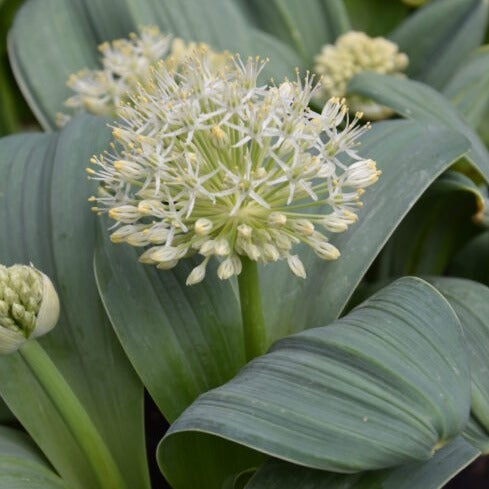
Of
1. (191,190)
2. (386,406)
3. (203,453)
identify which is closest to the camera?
(386,406)

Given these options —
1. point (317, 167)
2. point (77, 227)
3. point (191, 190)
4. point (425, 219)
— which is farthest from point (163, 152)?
point (425, 219)

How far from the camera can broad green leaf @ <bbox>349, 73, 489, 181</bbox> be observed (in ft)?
4.19

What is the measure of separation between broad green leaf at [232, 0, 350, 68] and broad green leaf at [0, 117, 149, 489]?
621 millimetres

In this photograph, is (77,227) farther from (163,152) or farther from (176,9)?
(176,9)

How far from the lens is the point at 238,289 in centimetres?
108

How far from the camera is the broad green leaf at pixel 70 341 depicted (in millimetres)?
1051

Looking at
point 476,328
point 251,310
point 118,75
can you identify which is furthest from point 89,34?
point 476,328

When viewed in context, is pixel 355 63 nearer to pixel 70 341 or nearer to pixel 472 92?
pixel 472 92

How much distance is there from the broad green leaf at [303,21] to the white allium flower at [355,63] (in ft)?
0.38

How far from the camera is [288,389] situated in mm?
824

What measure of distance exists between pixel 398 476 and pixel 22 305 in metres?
0.42

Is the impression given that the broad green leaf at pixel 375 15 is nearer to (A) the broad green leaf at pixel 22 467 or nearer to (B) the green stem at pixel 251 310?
(B) the green stem at pixel 251 310

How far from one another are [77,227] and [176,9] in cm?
62

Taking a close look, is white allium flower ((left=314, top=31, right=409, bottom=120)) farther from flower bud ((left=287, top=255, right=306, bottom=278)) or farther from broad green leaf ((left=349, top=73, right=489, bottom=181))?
flower bud ((left=287, top=255, right=306, bottom=278))
